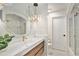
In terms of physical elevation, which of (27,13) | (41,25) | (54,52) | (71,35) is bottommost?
(54,52)

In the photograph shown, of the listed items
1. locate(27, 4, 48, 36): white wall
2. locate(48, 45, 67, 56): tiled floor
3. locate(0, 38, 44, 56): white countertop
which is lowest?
locate(48, 45, 67, 56): tiled floor

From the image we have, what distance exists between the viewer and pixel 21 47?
1.38 metres

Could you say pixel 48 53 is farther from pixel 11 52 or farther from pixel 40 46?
pixel 11 52

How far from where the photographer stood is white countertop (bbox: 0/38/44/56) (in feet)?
4.34

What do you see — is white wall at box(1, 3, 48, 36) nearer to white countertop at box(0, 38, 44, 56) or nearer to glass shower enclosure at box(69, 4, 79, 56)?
white countertop at box(0, 38, 44, 56)

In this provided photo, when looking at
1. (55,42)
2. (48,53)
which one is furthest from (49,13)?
(48,53)

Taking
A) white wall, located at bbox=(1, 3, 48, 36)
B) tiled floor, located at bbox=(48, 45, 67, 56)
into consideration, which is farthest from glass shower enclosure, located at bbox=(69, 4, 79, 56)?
white wall, located at bbox=(1, 3, 48, 36)

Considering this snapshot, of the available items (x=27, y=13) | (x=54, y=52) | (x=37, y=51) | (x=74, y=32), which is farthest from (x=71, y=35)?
(x=27, y=13)

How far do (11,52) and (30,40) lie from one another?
0.25m

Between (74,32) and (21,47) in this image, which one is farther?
(74,32)

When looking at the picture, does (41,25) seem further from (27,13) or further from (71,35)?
(71,35)

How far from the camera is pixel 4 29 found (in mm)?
1385

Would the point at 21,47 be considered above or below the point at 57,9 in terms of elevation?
below

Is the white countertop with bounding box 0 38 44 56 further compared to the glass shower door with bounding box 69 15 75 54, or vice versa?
the glass shower door with bounding box 69 15 75 54
